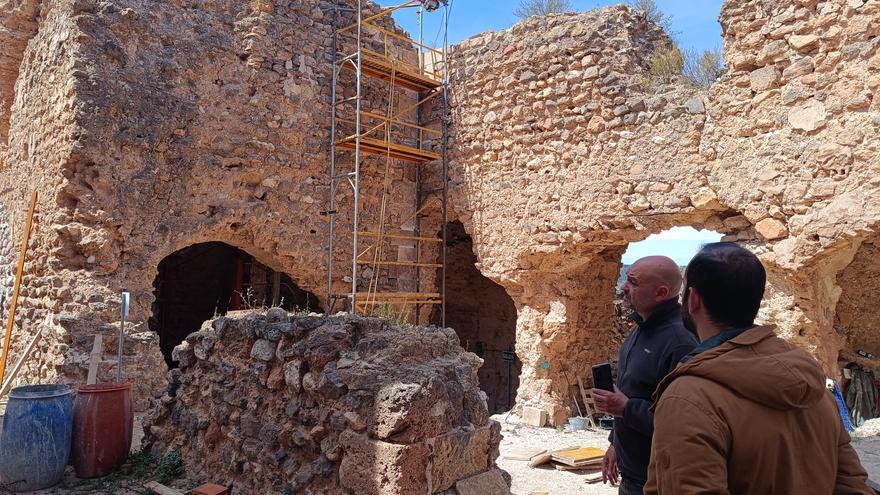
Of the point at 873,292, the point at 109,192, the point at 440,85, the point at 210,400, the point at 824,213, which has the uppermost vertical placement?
the point at 440,85

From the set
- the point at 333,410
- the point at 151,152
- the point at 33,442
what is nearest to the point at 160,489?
the point at 33,442

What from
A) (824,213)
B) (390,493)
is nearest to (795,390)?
(390,493)

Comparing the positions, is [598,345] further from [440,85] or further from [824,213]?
[440,85]

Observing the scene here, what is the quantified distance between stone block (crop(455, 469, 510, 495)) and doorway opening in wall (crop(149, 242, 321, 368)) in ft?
25.4

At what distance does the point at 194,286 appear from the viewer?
11398 millimetres

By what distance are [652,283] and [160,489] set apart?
3215mm

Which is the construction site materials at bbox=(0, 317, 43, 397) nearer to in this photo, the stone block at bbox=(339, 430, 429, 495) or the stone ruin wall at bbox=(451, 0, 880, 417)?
the stone block at bbox=(339, 430, 429, 495)

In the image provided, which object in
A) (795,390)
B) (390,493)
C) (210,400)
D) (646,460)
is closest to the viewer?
(795,390)

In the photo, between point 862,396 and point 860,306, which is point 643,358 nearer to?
point 862,396

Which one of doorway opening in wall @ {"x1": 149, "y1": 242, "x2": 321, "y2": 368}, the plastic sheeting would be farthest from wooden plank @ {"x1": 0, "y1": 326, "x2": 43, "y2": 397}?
the plastic sheeting

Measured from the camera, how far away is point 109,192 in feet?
21.5

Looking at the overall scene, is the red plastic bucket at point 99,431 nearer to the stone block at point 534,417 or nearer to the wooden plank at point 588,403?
the stone block at point 534,417

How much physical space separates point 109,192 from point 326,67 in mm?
3443

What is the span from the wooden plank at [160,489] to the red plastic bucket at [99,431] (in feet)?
1.69
